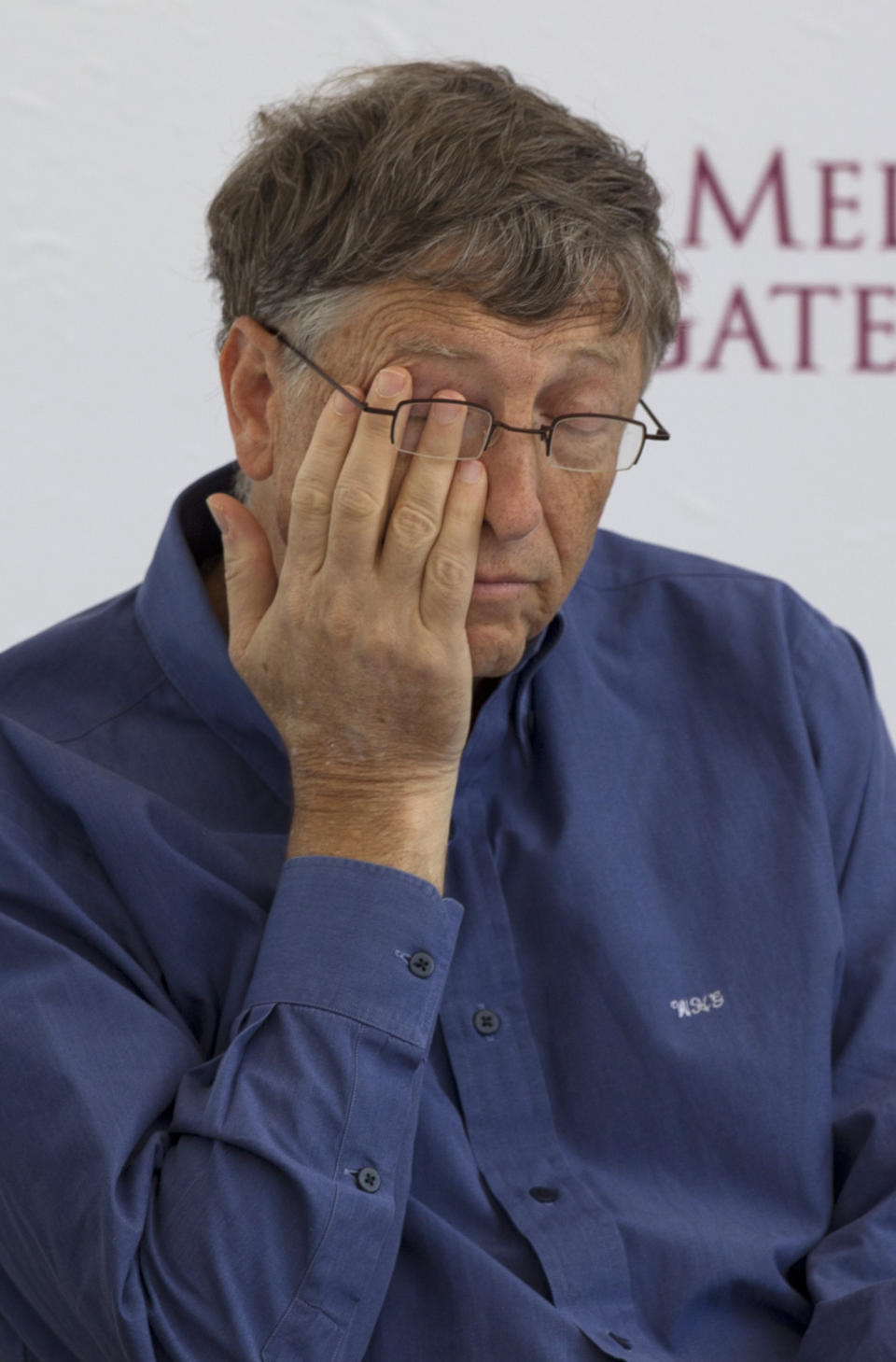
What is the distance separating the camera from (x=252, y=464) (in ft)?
4.64

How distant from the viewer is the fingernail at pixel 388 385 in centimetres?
125

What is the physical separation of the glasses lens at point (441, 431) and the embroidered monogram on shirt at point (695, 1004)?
496mm

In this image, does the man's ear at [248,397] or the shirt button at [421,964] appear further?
the man's ear at [248,397]

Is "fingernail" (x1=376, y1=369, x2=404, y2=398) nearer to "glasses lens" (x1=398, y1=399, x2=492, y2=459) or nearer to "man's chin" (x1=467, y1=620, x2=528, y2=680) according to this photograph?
"glasses lens" (x1=398, y1=399, x2=492, y2=459)

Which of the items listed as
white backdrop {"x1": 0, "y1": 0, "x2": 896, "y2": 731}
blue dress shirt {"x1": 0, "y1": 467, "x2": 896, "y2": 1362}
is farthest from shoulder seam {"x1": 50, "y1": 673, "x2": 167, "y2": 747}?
white backdrop {"x1": 0, "y1": 0, "x2": 896, "y2": 731}

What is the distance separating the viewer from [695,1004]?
4.59 ft

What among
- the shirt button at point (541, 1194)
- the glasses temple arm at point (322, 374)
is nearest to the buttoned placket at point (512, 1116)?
the shirt button at point (541, 1194)

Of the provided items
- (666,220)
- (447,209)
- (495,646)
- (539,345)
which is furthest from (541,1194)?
(666,220)

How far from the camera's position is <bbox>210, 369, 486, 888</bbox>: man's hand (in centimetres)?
126

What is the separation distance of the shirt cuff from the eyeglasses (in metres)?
0.33

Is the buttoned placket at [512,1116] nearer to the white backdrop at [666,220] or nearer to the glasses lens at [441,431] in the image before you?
the glasses lens at [441,431]

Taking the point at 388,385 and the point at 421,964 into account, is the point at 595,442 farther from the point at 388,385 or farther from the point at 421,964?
the point at 421,964

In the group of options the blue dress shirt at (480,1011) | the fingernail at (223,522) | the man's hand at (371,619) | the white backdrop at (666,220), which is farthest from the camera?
the white backdrop at (666,220)

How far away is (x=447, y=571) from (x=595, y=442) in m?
0.18
